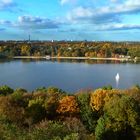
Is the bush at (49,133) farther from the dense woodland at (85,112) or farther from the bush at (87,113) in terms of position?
the bush at (87,113)

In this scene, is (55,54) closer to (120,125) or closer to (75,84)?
(75,84)

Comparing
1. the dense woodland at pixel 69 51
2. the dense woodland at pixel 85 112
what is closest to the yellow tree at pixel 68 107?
the dense woodland at pixel 85 112

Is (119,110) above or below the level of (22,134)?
below

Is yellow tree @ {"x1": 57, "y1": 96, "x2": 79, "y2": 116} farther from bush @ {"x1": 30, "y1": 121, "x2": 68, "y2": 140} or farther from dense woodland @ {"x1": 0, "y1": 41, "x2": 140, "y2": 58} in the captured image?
dense woodland @ {"x1": 0, "y1": 41, "x2": 140, "y2": 58}

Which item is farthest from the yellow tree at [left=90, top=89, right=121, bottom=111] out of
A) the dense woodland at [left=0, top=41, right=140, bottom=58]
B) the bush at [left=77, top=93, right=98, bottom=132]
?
the dense woodland at [left=0, top=41, right=140, bottom=58]

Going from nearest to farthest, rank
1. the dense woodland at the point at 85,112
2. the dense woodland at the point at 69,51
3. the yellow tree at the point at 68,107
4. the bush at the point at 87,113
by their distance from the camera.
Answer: the dense woodland at the point at 85,112 → the bush at the point at 87,113 → the yellow tree at the point at 68,107 → the dense woodland at the point at 69,51

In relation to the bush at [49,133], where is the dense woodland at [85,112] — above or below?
below

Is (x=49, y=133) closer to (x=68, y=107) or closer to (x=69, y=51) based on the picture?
(x=68, y=107)

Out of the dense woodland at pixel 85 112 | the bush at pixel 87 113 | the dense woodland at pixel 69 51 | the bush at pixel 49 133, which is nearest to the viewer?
the bush at pixel 49 133

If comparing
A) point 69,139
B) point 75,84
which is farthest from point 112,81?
point 69,139

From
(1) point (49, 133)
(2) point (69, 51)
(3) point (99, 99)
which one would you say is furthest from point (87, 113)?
(2) point (69, 51)

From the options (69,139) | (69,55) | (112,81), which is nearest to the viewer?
(69,139)
